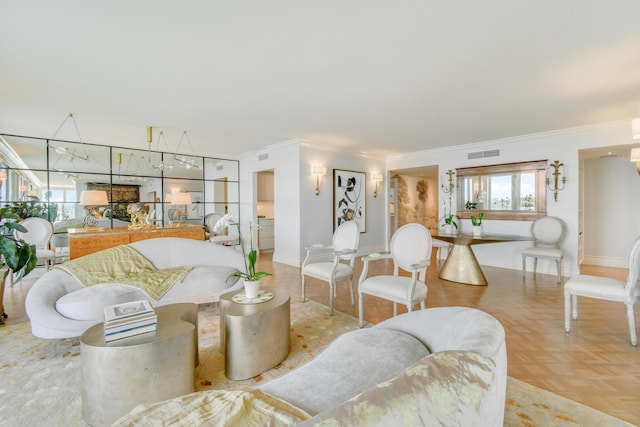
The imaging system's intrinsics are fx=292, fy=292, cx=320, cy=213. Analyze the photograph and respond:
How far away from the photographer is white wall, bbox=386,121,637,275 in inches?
181

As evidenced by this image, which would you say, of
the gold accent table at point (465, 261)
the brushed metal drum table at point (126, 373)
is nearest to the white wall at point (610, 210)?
the gold accent table at point (465, 261)

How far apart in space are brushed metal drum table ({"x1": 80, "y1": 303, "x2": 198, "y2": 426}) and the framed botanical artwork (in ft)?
16.0

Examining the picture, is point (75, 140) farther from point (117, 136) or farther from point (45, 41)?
point (45, 41)

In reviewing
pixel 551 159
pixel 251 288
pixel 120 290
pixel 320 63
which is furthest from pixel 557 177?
pixel 120 290

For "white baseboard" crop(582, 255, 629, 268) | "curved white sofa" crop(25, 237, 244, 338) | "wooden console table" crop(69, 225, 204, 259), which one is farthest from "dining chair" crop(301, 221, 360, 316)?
"white baseboard" crop(582, 255, 629, 268)

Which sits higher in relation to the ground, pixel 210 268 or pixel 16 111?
pixel 16 111

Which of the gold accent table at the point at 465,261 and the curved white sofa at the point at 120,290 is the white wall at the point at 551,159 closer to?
the gold accent table at the point at 465,261

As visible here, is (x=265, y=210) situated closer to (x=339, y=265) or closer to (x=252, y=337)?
(x=339, y=265)

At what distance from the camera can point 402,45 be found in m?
2.35

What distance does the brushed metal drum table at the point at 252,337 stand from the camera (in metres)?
1.95

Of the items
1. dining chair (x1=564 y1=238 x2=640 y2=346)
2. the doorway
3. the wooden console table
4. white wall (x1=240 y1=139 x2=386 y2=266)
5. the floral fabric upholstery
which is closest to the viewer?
the floral fabric upholstery

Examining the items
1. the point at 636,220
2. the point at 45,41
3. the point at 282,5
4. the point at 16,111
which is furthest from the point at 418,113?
the point at 16,111

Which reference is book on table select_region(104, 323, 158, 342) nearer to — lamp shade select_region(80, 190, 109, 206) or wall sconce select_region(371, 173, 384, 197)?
lamp shade select_region(80, 190, 109, 206)

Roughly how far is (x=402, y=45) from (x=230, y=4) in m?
1.33
